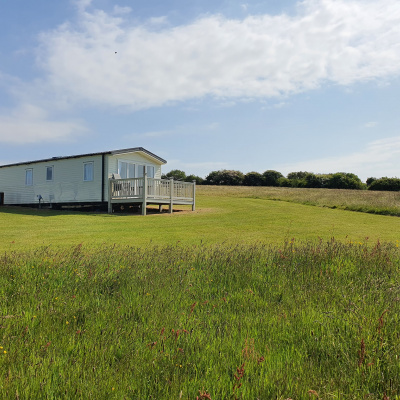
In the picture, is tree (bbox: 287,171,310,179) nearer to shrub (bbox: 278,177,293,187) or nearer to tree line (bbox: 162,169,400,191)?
tree line (bbox: 162,169,400,191)

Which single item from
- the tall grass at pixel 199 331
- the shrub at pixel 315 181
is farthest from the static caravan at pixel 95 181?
the shrub at pixel 315 181

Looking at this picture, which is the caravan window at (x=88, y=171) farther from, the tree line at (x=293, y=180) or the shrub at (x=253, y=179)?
the shrub at (x=253, y=179)

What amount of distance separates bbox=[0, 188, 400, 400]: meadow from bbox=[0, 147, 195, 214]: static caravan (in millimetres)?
16736

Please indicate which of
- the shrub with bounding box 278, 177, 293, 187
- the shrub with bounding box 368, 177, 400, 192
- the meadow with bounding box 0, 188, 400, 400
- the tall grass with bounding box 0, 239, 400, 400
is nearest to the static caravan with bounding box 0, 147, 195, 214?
the meadow with bounding box 0, 188, 400, 400

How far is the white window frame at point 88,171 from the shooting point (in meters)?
25.0

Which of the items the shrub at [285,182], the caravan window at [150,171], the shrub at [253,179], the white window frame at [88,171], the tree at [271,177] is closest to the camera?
the white window frame at [88,171]

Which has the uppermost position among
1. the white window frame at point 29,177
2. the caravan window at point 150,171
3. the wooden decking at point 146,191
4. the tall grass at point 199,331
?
the caravan window at point 150,171

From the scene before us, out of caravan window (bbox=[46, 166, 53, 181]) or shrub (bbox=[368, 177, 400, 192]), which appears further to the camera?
shrub (bbox=[368, 177, 400, 192])

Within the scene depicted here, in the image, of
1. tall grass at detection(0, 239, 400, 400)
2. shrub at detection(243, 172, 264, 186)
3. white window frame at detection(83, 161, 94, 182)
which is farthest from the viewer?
shrub at detection(243, 172, 264, 186)

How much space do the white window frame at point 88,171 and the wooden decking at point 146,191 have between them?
6.71ft

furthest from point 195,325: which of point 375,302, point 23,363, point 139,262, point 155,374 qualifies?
point 139,262

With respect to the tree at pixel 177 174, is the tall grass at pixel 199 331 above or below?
below

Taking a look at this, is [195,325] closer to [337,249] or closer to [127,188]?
[337,249]

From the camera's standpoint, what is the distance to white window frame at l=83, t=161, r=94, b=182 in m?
25.0
